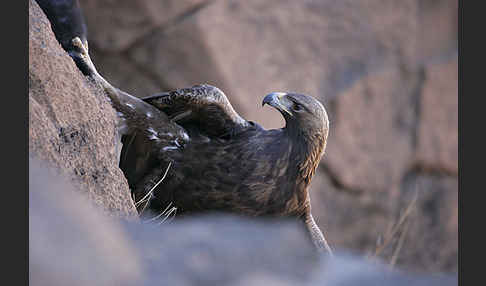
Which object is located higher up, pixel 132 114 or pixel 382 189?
pixel 132 114

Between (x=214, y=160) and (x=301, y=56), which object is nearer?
(x=214, y=160)

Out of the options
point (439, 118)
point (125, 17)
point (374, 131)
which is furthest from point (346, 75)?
point (125, 17)

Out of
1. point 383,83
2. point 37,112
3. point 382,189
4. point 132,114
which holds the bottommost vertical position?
point 382,189

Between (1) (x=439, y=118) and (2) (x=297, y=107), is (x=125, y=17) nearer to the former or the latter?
(2) (x=297, y=107)

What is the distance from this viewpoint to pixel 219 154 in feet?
11.6

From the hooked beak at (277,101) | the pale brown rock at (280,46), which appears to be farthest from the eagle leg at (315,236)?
the pale brown rock at (280,46)

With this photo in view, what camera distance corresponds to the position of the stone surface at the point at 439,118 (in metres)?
7.99

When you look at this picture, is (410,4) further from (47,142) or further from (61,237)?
(61,237)

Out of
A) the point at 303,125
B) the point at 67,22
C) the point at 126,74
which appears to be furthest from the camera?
the point at 126,74

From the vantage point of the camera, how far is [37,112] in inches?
88.6

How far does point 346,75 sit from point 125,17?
2.45 metres

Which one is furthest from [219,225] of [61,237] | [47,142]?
[47,142]

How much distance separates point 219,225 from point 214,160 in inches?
85.0

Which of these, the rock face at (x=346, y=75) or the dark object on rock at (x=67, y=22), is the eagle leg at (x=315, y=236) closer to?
the dark object on rock at (x=67, y=22)
